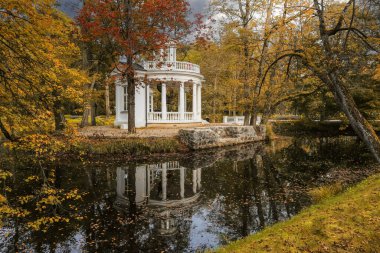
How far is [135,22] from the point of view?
16.6 m

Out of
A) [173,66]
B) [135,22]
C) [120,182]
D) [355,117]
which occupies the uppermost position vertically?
[135,22]

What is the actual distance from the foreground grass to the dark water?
65.8 inches

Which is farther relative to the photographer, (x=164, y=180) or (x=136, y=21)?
(x=136, y=21)

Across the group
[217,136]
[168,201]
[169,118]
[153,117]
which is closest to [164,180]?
[168,201]

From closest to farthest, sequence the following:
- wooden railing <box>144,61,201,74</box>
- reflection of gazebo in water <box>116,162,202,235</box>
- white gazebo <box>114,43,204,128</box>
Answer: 1. reflection of gazebo in water <box>116,162,202,235</box>
2. white gazebo <box>114,43,204,128</box>
3. wooden railing <box>144,61,201,74</box>

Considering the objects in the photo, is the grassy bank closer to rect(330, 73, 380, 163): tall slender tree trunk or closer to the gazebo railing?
the gazebo railing

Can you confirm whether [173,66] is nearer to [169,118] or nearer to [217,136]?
[169,118]

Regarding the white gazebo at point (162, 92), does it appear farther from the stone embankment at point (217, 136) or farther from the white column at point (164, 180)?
the white column at point (164, 180)

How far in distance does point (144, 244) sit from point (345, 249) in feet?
11.9

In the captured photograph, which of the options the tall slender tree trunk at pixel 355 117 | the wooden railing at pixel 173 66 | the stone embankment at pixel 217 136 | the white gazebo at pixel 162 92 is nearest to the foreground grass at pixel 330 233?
the tall slender tree trunk at pixel 355 117

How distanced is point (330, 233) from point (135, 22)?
51.6ft

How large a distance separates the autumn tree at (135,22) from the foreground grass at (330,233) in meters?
13.5

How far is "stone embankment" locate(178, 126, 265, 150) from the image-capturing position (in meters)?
17.1

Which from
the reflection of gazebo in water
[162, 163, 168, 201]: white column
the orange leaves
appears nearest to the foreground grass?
the reflection of gazebo in water
